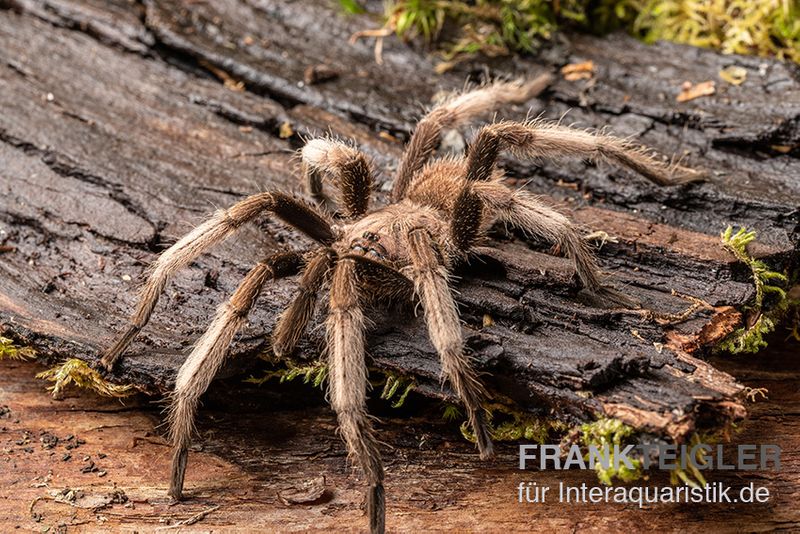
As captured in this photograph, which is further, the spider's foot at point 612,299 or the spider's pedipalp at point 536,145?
the spider's pedipalp at point 536,145

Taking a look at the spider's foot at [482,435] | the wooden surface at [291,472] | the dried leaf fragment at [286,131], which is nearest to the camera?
the spider's foot at [482,435]

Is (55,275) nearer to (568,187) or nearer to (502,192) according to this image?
(502,192)

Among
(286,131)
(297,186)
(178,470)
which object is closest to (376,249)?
(297,186)

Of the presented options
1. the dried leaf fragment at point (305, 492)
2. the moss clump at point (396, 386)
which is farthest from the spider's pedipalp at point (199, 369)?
the moss clump at point (396, 386)

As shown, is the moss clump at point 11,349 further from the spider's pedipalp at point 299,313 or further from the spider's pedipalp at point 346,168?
the spider's pedipalp at point 346,168

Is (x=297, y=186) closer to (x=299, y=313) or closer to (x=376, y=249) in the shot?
(x=376, y=249)

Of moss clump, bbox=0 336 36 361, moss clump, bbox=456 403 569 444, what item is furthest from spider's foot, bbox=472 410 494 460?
moss clump, bbox=0 336 36 361
